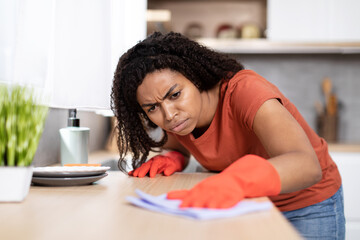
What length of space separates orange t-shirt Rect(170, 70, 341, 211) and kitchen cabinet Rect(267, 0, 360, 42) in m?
1.49

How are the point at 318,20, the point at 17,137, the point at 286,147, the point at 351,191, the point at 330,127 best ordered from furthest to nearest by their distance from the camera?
1. the point at 330,127
2. the point at 318,20
3. the point at 351,191
4. the point at 286,147
5. the point at 17,137

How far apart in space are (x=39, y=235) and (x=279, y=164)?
0.44m

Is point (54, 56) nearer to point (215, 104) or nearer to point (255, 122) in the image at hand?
point (215, 104)

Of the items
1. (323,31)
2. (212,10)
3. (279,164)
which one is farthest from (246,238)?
(212,10)

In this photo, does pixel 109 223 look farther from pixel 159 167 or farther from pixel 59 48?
pixel 59 48

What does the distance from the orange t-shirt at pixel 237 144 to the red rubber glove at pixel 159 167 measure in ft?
0.27

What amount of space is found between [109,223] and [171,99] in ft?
1.90

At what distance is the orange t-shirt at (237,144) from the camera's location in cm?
113

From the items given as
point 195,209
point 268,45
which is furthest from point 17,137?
point 268,45

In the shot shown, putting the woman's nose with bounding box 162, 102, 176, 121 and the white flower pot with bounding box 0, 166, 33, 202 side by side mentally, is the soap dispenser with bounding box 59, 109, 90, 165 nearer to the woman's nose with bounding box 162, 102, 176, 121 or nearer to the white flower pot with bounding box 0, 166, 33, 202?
the woman's nose with bounding box 162, 102, 176, 121

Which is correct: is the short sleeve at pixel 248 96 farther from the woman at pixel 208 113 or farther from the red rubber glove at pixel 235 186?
the red rubber glove at pixel 235 186

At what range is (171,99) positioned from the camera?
1.12 metres

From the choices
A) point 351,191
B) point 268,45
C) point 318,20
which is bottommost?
point 351,191

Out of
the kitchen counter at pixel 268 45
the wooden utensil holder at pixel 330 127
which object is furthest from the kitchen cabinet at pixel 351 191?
the kitchen counter at pixel 268 45
